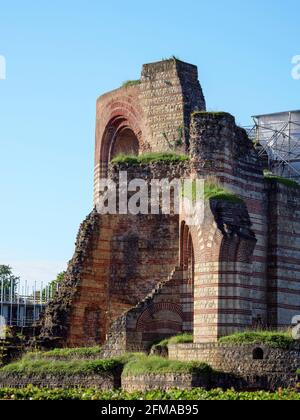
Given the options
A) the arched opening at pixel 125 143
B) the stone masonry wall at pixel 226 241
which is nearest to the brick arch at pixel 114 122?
the arched opening at pixel 125 143

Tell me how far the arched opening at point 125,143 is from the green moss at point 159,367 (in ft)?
46.5

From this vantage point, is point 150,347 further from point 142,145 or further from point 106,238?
point 142,145

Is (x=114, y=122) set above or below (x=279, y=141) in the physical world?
above

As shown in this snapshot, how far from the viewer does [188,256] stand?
3556 cm

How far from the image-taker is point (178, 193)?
36688 millimetres

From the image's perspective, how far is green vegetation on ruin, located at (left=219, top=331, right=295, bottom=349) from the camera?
30.8 meters

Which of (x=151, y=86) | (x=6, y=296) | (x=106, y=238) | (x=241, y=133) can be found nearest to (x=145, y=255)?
(x=106, y=238)

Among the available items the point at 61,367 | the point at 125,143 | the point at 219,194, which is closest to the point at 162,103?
the point at 125,143

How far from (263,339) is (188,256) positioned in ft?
17.1

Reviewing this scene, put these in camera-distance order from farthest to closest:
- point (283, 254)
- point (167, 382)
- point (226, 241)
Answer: point (283, 254), point (226, 241), point (167, 382)

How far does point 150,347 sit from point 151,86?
1083 cm

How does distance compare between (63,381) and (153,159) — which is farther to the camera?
(153,159)

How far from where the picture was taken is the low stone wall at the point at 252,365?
30.5 meters

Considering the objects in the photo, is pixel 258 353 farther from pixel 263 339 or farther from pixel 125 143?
pixel 125 143
